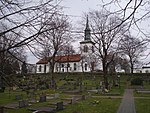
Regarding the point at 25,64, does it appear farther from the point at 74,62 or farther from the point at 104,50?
the point at 74,62

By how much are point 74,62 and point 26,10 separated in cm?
8636

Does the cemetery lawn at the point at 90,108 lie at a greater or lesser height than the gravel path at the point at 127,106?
greater

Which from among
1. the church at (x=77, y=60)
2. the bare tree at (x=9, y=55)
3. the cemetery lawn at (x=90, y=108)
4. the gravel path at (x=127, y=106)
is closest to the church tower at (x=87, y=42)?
the church at (x=77, y=60)

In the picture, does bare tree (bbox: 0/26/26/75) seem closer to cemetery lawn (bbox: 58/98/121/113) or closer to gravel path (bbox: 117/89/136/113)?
cemetery lawn (bbox: 58/98/121/113)

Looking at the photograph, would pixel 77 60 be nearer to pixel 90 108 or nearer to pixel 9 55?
pixel 90 108

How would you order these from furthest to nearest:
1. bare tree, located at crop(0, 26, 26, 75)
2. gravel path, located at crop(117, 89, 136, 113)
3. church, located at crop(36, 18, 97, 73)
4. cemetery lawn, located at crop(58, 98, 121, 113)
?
gravel path, located at crop(117, 89, 136, 113) → cemetery lawn, located at crop(58, 98, 121, 113) → church, located at crop(36, 18, 97, 73) → bare tree, located at crop(0, 26, 26, 75)

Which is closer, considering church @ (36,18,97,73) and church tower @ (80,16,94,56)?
church tower @ (80,16,94,56)

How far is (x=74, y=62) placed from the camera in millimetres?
91125

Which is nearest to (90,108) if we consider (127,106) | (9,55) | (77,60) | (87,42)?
(127,106)

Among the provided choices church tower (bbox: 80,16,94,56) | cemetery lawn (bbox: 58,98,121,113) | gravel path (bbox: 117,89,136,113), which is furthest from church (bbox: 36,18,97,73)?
gravel path (bbox: 117,89,136,113)

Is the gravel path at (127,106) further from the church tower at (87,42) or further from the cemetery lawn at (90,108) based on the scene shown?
the church tower at (87,42)

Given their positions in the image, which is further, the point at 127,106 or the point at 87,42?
the point at 87,42

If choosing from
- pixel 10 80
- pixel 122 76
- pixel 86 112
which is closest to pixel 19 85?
pixel 10 80

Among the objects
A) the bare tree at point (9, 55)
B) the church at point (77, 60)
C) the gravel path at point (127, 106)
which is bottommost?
the gravel path at point (127, 106)
